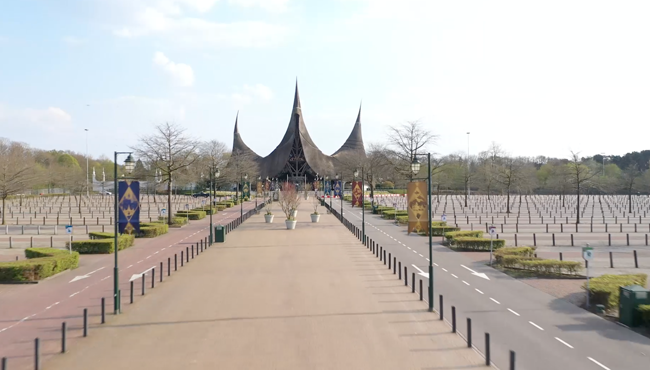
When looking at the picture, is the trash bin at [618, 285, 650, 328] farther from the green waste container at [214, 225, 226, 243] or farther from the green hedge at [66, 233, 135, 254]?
the green hedge at [66, 233, 135, 254]

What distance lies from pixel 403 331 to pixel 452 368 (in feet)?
7.11

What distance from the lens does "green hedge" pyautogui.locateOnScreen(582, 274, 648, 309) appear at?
40.4 feet

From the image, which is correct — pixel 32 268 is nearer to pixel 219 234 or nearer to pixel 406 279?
pixel 219 234

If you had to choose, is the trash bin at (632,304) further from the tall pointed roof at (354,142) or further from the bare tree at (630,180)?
the tall pointed roof at (354,142)

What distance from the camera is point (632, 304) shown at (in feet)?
35.9

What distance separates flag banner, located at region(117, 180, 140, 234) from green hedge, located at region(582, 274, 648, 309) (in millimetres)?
12447

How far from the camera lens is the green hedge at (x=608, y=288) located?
12320 millimetres

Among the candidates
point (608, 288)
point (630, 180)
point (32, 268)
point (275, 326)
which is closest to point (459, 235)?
point (608, 288)

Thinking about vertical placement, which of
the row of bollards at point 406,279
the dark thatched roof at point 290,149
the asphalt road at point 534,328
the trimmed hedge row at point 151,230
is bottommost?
the asphalt road at point 534,328

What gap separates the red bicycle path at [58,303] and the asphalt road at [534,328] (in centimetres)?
804

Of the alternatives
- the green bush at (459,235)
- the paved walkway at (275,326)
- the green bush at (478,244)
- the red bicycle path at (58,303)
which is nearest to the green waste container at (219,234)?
the red bicycle path at (58,303)

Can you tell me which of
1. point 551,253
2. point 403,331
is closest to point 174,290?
point 403,331

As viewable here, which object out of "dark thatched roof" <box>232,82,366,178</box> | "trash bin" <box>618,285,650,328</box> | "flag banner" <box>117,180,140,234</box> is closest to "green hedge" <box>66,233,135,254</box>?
A: "flag banner" <box>117,180,140,234</box>

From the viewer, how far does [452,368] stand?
818cm
